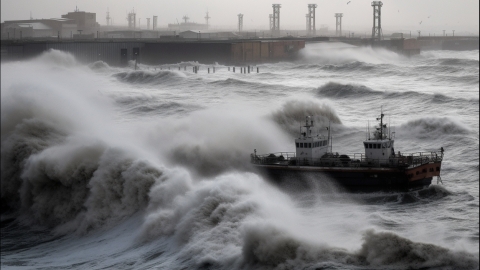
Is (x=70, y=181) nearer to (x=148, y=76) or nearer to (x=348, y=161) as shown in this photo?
(x=348, y=161)

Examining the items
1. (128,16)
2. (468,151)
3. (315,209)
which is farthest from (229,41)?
(315,209)

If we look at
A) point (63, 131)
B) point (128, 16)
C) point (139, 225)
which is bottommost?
point (139, 225)

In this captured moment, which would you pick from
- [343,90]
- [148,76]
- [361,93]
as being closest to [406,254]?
[361,93]

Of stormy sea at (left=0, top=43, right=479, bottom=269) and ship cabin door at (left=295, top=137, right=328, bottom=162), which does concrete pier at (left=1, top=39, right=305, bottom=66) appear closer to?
stormy sea at (left=0, top=43, right=479, bottom=269)

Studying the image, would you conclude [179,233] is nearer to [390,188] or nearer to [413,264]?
[413,264]

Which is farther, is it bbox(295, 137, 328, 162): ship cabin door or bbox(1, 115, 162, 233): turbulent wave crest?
bbox(295, 137, 328, 162): ship cabin door

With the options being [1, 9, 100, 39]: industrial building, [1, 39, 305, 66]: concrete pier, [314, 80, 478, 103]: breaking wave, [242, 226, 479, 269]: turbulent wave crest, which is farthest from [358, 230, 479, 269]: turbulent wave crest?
[1, 39, 305, 66]: concrete pier

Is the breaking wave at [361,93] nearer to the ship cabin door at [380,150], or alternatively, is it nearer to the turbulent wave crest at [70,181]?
the ship cabin door at [380,150]

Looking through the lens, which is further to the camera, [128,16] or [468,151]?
[128,16]
